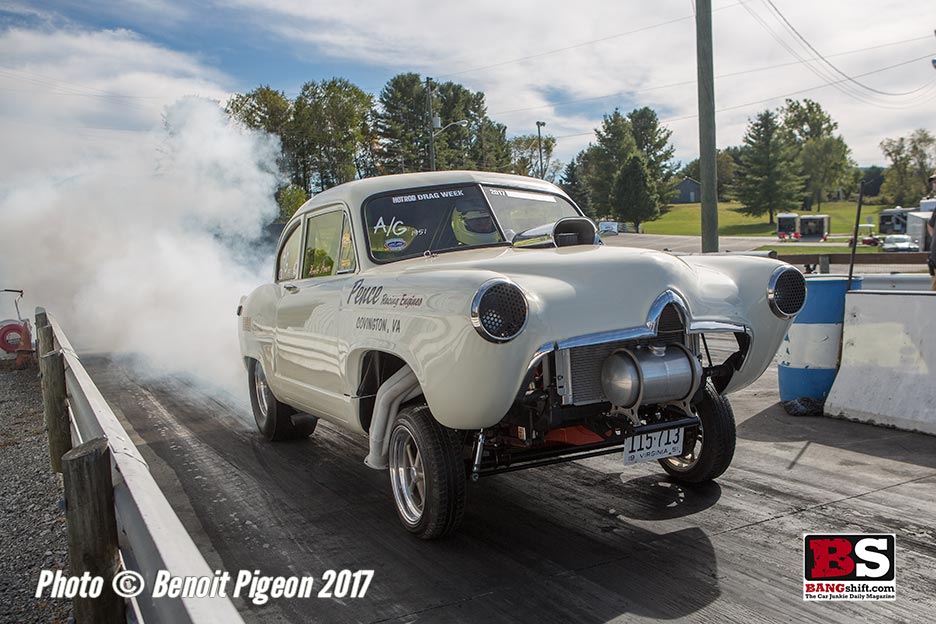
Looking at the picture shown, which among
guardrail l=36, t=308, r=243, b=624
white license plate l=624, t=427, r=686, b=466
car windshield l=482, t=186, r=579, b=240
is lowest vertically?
white license plate l=624, t=427, r=686, b=466

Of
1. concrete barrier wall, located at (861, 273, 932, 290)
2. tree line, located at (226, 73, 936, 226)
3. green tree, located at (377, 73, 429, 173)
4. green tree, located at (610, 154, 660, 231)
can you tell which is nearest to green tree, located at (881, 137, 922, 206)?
tree line, located at (226, 73, 936, 226)

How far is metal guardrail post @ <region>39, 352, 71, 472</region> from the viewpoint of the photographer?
570 cm

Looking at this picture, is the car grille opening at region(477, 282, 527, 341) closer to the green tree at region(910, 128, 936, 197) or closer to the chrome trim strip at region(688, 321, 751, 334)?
the chrome trim strip at region(688, 321, 751, 334)

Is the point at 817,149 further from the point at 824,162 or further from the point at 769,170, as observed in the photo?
the point at 769,170

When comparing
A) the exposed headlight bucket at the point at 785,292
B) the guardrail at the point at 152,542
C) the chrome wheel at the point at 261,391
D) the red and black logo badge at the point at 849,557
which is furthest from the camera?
the chrome wheel at the point at 261,391

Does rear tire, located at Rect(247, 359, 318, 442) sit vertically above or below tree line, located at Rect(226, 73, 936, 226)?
below

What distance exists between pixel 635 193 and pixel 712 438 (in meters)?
80.6

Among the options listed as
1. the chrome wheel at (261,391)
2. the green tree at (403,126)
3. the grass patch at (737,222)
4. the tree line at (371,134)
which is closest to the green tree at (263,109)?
the tree line at (371,134)

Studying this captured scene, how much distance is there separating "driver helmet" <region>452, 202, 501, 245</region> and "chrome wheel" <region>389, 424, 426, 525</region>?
4.78 feet

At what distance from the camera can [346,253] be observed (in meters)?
5.37

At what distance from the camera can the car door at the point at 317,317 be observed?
513 centimetres

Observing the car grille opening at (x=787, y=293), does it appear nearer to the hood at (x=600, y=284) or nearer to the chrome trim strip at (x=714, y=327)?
the hood at (x=600, y=284)

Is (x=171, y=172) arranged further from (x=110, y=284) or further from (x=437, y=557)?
(x=437, y=557)

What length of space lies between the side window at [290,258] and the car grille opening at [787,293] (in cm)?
366
